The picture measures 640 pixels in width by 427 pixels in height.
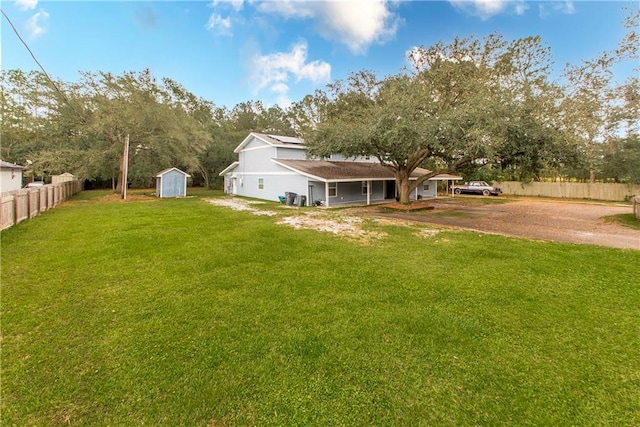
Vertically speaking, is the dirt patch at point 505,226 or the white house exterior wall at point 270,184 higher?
the white house exterior wall at point 270,184

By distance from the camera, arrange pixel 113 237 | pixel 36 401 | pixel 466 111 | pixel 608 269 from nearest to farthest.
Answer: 1. pixel 36 401
2. pixel 608 269
3. pixel 113 237
4. pixel 466 111

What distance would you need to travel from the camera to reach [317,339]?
11.6 feet

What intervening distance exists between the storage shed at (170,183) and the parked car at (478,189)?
26.3 meters

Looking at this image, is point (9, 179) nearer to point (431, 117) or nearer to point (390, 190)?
point (390, 190)

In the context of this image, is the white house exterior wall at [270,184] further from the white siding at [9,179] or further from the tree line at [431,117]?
the white siding at [9,179]

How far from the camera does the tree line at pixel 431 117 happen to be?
40.1 ft

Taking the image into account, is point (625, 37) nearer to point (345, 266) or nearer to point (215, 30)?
point (345, 266)

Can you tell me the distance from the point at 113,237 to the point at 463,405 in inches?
382

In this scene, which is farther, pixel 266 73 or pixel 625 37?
pixel 266 73

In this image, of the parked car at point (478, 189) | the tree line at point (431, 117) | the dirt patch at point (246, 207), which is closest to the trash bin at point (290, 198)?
the dirt patch at point (246, 207)

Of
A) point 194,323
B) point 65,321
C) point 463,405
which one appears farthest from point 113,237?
point 463,405

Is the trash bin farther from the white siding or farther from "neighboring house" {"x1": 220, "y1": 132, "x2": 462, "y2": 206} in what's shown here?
the white siding

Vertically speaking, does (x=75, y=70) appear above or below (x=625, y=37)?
above

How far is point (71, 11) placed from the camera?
9.52 meters
